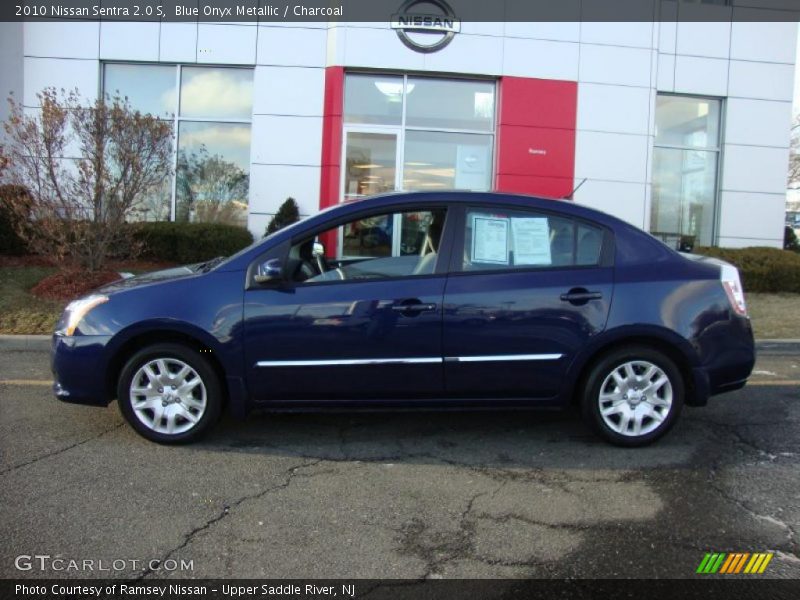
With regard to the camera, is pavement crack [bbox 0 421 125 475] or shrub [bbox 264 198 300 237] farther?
shrub [bbox 264 198 300 237]

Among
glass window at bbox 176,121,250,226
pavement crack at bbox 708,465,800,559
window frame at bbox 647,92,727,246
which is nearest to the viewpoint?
pavement crack at bbox 708,465,800,559

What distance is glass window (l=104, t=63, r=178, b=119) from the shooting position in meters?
12.4

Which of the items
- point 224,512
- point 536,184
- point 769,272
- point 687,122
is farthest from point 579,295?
point 687,122

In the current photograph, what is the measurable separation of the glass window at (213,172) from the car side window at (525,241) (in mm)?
8618

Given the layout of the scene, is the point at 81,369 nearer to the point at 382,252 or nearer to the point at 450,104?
the point at 382,252

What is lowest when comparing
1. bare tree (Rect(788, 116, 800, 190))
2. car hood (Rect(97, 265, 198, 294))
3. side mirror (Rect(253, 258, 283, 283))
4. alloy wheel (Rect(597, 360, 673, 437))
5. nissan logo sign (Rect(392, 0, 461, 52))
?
alloy wheel (Rect(597, 360, 673, 437))

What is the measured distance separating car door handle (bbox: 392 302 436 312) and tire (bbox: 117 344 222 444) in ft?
4.16

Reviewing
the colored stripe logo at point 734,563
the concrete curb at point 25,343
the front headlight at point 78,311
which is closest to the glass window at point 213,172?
the concrete curb at point 25,343

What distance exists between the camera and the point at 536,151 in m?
12.2

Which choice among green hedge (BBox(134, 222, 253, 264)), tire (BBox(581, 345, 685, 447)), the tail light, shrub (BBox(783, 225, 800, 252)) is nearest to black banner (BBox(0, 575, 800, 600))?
tire (BBox(581, 345, 685, 447))

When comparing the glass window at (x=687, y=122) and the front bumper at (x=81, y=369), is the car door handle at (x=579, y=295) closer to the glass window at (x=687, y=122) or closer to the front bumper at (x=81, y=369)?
the front bumper at (x=81, y=369)

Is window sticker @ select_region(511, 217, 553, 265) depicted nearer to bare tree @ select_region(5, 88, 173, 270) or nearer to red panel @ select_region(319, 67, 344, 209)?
bare tree @ select_region(5, 88, 173, 270)

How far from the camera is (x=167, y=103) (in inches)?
488

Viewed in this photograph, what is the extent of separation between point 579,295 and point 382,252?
137 cm
